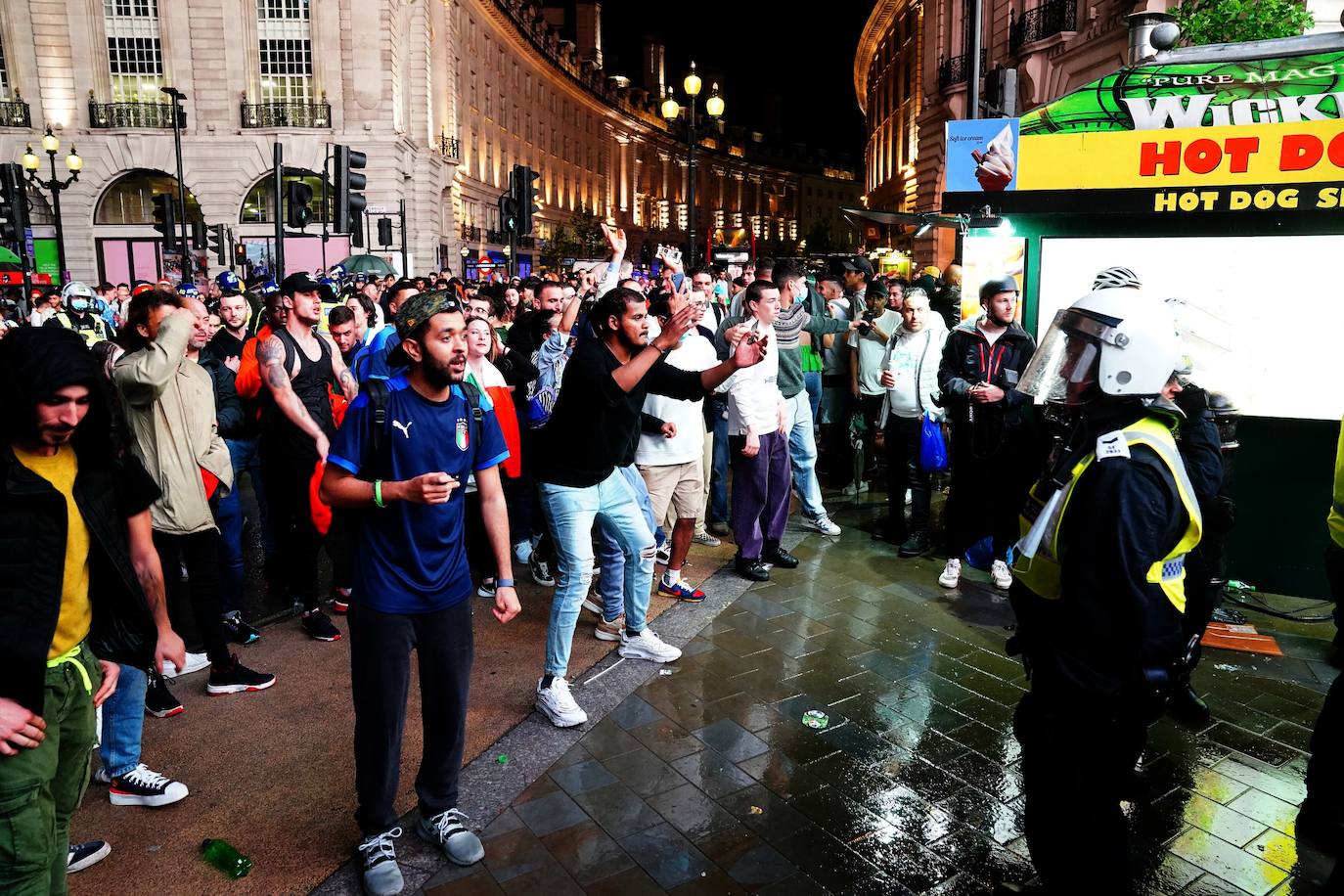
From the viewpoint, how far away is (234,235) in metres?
34.7

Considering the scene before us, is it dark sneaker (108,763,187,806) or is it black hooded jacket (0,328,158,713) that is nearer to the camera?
black hooded jacket (0,328,158,713)

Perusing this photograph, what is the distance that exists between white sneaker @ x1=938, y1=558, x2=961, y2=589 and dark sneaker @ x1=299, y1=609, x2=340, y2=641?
4.23 meters

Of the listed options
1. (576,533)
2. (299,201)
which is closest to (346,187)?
(299,201)

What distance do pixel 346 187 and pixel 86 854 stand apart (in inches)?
380

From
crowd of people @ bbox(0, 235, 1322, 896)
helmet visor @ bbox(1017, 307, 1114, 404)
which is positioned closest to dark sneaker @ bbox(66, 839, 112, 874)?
crowd of people @ bbox(0, 235, 1322, 896)

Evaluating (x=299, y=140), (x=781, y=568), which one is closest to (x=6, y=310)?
(x=781, y=568)

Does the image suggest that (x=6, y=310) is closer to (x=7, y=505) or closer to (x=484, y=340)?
(x=484, y=340)

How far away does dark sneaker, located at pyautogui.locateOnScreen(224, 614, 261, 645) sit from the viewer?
18.6ft

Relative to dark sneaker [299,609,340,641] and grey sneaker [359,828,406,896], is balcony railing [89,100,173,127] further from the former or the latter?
grey sneaker [359,828,406,896]

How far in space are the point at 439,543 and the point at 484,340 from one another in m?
3.10

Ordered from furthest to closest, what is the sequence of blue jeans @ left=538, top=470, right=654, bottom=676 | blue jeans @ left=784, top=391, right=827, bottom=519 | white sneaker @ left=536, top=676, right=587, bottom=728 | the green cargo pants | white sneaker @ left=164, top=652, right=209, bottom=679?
blue jeans @ left=784, top=391, right=827, bottom=519
white sneaker @ left=164, top=652, right=209, bottom=679
blue jeans @ left=538, top=470, right=654, bottom=676
white sneaker @ left=536, top=676, right=587, bottom=728
the green cargo pants

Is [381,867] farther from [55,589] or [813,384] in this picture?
[813,384]

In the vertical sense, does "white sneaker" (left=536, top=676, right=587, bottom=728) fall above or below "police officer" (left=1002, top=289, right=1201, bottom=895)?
below

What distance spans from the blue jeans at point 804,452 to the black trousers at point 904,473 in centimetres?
65
